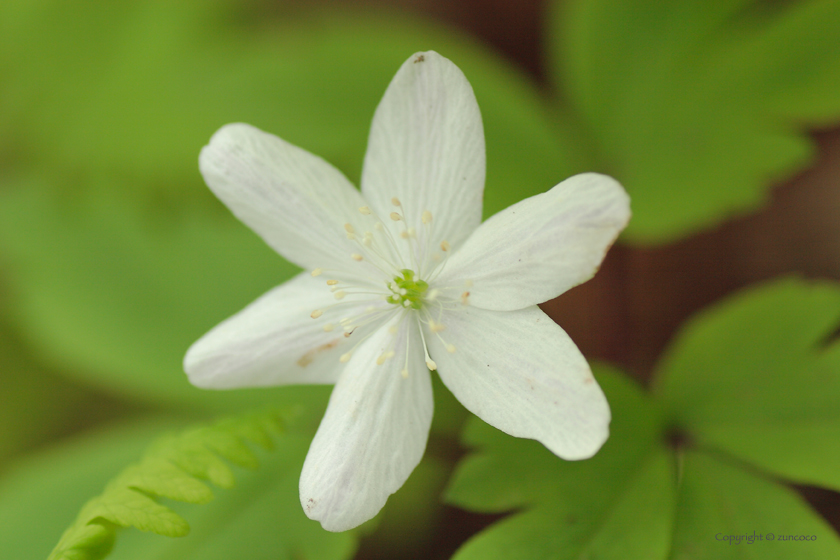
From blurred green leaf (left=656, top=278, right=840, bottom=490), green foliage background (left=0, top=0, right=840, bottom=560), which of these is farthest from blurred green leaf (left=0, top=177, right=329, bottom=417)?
blurred green leaf (left=656, top=278, right=840, bottom=490)

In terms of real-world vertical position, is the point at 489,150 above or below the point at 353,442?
above

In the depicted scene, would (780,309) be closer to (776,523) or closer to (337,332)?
(776,523)

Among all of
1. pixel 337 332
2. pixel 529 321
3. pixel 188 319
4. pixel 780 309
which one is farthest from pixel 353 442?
pixel 188 319

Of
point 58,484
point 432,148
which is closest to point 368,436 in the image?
point 432,148

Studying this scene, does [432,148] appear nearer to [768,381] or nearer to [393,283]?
[393,283]

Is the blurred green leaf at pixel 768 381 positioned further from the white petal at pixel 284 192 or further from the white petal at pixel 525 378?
the white petal at pixel 284 192

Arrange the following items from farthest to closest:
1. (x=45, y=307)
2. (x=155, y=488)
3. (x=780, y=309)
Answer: (x=45, y=307)
(x=780, y=309)
(x=155, y=488)
